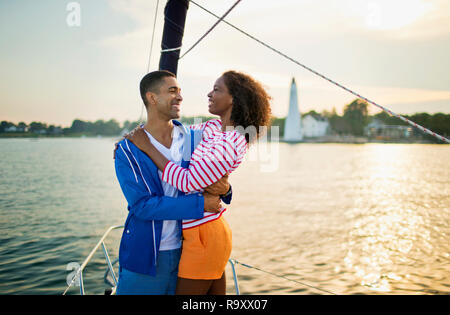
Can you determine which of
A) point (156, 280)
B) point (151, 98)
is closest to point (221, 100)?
point (151, 98)

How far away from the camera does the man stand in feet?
6.08

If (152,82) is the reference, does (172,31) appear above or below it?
above

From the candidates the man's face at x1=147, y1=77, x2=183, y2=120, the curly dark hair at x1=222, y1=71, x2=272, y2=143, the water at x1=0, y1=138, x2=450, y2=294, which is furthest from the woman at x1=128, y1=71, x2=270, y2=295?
the water at x1=0, y1=138, x2=450, y2=294

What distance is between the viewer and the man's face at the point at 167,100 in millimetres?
2068

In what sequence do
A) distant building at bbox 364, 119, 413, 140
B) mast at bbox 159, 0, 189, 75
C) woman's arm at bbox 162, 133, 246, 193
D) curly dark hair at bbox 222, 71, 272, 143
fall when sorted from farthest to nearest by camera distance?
distant building at bbox 364, 119, 413, 140, mast at bbox 159, 0, 189, 75, curly dark hair at bbox 222, 71, 272, 143, woman's arm at bbox 162, 133, 246, 193

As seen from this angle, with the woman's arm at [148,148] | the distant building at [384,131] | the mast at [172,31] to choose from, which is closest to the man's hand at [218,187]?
the woman's arm at [148,148]

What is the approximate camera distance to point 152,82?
2.10 metres

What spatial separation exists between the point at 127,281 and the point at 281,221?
14.6 m

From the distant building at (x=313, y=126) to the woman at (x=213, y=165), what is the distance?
97610mm

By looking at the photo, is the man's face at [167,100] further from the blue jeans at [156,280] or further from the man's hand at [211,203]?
the blue jeans at [156,280]

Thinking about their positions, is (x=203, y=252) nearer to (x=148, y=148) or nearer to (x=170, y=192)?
(x=170, y=192)

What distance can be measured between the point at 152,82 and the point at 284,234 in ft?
41.5

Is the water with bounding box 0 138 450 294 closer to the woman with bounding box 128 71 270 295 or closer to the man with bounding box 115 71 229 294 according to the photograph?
the woman with bounding box 128 71 270 295
